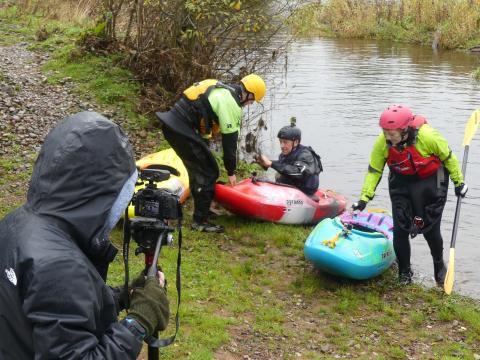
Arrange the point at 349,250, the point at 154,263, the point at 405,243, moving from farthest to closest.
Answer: the point at 405,243
the point at 349,250
the point at 154,263

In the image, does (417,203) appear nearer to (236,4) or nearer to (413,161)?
(413,161)

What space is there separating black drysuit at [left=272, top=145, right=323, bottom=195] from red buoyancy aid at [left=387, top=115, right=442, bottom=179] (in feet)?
6.15

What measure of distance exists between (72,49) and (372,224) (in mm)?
7592

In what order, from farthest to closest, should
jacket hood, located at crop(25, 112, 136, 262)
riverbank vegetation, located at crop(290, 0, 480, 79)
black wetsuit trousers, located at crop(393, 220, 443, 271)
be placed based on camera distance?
1. riverbank vegetation, located at crop(290, 0, 480, 79)
2. black wetsuit trousers, located at crop(393, 220, 443, 271)
3. jacket hood, located at crop(25, 112, 136, 262)

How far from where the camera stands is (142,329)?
205cm

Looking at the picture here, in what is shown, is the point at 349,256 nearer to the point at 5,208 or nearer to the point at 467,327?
the point at 467,327

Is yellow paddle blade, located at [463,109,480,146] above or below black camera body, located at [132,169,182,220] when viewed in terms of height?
below

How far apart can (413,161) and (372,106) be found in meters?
8.85

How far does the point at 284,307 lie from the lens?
5.41m

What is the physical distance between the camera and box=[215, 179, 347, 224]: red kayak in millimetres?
7062

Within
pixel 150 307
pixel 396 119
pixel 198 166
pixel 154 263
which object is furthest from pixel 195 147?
pixel 150 307

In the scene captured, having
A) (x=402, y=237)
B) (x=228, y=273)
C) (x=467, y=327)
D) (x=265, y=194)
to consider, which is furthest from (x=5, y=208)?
(x=467, y=327)

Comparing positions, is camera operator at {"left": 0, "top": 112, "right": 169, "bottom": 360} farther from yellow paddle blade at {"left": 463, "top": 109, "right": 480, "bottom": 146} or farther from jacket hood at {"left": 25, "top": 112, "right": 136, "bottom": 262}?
yellow paddle blade at {"left": 463, "top": 109, "right": 480, "bottom": 146}

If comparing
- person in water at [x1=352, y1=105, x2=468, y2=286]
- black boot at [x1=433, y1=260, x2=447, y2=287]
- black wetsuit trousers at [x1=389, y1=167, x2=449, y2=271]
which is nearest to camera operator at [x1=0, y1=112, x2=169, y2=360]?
person in water at [x1=352, y1=105, x2=468, y2=286]
